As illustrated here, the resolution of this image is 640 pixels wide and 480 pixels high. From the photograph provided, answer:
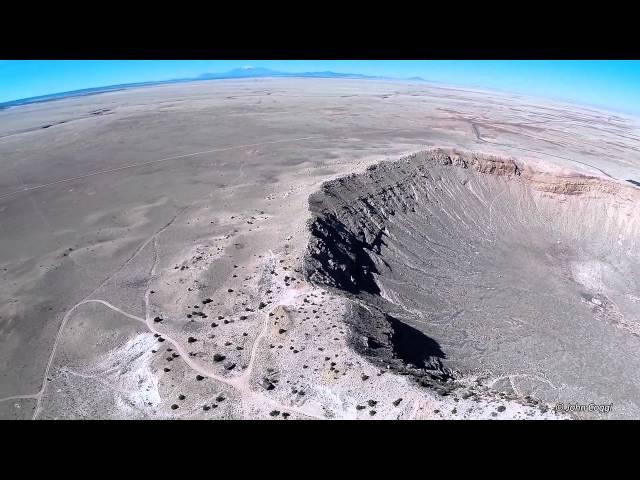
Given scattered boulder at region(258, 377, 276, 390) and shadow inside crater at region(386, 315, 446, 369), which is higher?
scattered boulder at region(258, 377, 276, 390)

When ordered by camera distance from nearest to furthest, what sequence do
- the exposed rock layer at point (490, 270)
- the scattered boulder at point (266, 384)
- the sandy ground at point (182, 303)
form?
1. the sandy ground at point (182, 303)
2. the scattered boulder at point (266, 384)
3. the exposed rock layer at point (490, 270)

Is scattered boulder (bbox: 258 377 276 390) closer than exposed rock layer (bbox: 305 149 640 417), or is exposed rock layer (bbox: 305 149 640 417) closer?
scattered boulder (bbox: 258 377 276 390)

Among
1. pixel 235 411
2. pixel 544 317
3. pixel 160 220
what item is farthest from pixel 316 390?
pixel 160 220

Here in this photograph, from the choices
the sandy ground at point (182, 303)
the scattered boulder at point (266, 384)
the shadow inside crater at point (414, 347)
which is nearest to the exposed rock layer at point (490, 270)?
the shadow inside crater at point (414, 347)

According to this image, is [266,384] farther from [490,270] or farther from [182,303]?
[490,270]

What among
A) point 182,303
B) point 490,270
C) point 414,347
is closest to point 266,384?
point 182,303

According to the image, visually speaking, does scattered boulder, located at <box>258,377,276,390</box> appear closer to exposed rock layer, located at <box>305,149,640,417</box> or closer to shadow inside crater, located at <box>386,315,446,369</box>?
exposed rock layer, located at <box>305,149,640,417</box>

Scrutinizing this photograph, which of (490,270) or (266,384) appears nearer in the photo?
(266,384)

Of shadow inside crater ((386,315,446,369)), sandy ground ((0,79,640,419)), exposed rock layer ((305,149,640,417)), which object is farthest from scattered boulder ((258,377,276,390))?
shadow inside crater ((386,315,446,369))

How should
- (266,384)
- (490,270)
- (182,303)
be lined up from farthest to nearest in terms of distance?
(490,270) < (182,303) < (266,384)

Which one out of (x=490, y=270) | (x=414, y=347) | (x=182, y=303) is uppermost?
(x=182, y=303)

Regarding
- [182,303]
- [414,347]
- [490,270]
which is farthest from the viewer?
[490,270]

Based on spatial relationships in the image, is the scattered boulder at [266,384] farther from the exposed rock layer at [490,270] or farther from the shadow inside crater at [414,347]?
the shadow inside crater at [414,347]
